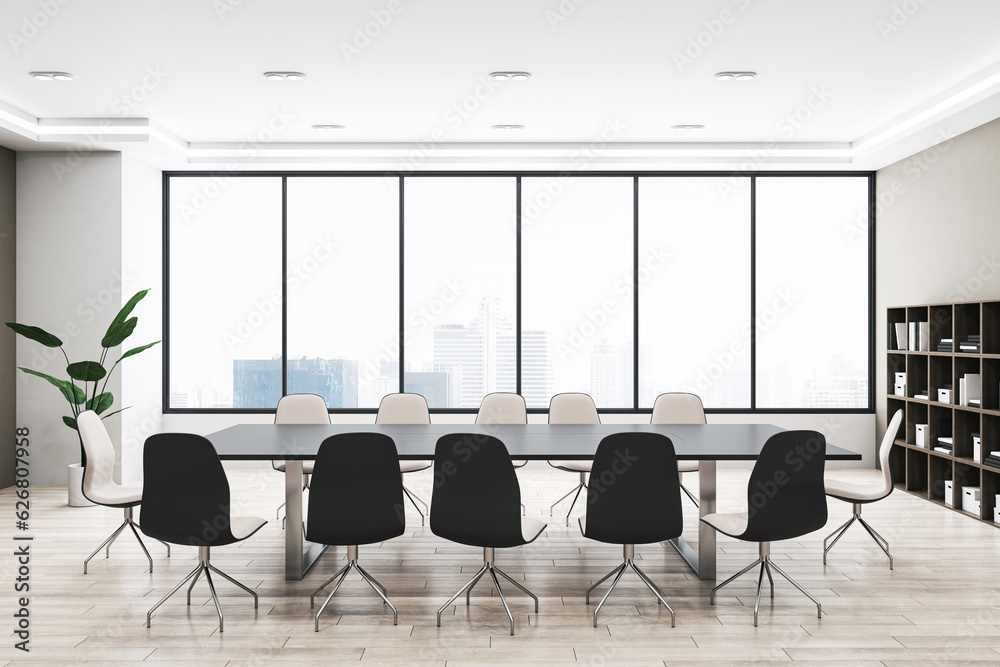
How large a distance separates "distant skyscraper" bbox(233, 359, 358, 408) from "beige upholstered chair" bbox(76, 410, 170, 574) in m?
2.99

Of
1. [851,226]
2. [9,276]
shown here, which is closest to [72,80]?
[9,276]

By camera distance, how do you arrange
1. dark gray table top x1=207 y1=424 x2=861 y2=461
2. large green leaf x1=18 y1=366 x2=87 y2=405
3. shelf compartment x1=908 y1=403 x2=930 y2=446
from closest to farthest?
1. dark gray table top x1=207 y1=424 x2=861 y2=461
2. large green leaf x1=18 y1=366 x2=87 y2=405
3. shelf compartment x1=908 y1=403 x2=930 y2=446

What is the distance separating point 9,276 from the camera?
20.8 feet

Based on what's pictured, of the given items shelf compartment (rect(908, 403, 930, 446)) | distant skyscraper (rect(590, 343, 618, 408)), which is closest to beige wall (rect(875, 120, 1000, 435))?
shelf compartment (rect(908, 403, 930, 446))

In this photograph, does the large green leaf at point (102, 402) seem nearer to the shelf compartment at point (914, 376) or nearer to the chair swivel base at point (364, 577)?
the chair swivel base at point (364, 577)

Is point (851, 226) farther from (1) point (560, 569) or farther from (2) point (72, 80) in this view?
(2) point (72, 80)

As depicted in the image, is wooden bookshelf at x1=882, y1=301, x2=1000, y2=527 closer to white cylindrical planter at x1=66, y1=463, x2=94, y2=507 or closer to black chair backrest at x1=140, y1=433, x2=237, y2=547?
black chair backrest at x1=140, y1=433, x2=237, y2=547

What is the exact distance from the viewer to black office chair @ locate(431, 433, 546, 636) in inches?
130

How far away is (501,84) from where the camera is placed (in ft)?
17.3

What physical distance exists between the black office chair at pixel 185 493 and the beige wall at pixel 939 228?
5710 millimetres

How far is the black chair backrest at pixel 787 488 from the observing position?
10.9 ft

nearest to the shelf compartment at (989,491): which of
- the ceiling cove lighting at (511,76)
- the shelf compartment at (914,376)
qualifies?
the shelf compartment at (914,376)

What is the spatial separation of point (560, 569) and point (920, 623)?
186 centimetres

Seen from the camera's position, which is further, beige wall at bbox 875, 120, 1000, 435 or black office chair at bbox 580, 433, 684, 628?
beige wall at bbox 875, 120, 1000, 435
